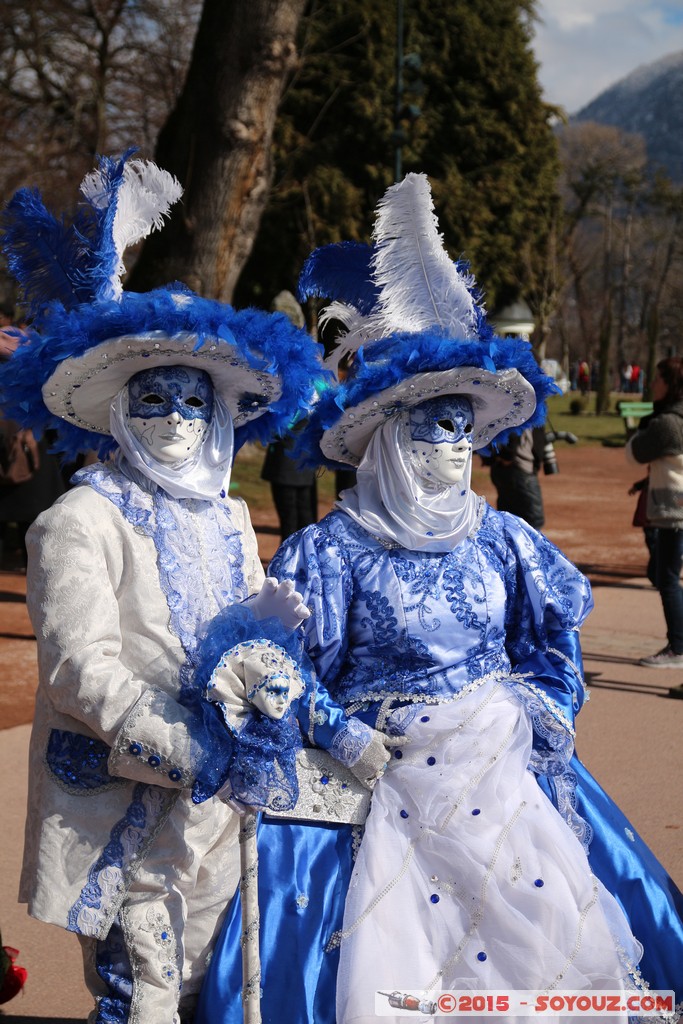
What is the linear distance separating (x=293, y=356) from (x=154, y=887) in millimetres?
1233

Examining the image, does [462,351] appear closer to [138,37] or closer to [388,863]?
[388,863]

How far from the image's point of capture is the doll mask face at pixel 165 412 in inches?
102

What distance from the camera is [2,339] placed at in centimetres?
320

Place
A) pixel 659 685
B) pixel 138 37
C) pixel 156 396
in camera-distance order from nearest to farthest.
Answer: pixel 156 396
pixel 659 685
pixel 138 37

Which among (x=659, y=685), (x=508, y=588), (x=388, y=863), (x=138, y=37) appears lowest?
(x=659, y=685)

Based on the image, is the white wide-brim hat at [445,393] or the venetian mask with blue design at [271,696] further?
the white wide-brim hat at [445,393]

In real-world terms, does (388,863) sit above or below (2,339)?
below

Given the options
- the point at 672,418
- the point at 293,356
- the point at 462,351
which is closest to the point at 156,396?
the point at 293,356

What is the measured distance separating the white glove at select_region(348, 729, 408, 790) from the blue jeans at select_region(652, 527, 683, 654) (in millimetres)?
3945

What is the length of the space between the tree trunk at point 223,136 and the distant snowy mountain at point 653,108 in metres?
107

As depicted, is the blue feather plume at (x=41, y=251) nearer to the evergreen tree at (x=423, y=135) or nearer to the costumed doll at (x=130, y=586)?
the costumed doll at (x=130, y=586)

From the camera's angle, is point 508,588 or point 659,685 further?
point 659,685

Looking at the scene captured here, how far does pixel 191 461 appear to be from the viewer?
2648 millimetres

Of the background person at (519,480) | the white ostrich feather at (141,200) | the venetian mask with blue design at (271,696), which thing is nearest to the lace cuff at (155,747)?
the venetian mask with blue design at (271,696)
